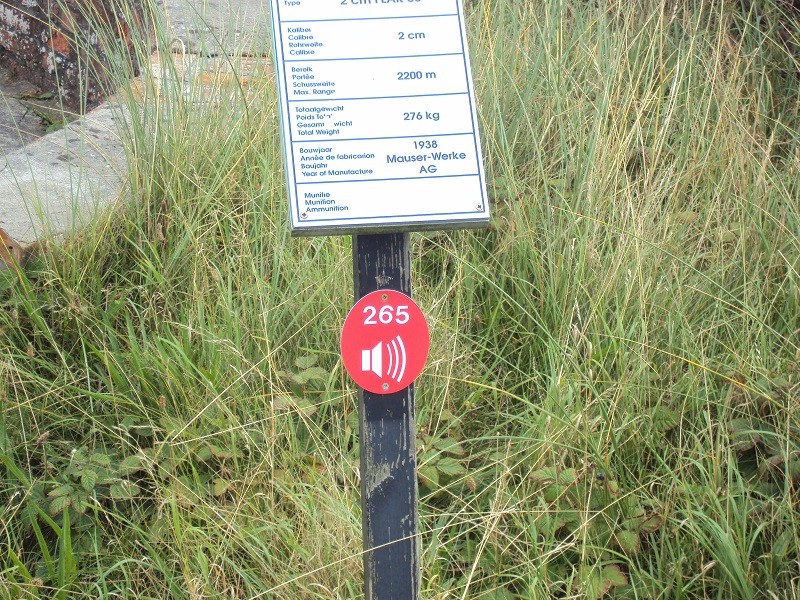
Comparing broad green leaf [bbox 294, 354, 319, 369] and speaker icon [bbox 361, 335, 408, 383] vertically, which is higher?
speaker icon [bbox 361, 335, 408, 383]

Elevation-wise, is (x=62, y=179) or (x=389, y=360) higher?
(x=62, y=179)

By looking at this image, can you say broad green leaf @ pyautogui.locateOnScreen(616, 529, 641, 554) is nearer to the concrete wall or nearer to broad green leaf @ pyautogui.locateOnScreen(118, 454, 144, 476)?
broad green leaf @ pyautogui.locateOnScreen(118, 454, 144, 476)

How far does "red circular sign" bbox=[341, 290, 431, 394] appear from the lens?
5.46ft

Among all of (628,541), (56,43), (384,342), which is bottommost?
(628,541)

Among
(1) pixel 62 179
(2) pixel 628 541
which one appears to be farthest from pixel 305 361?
(1) pixel 62 179

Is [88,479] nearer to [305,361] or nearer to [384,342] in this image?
[305,361]

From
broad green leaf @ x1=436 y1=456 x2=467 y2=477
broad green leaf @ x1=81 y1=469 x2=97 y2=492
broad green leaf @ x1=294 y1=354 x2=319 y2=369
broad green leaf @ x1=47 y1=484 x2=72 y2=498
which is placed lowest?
broad green leaf @ x1=436 y1=456 x2=467 y2=477

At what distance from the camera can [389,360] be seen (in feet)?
5.51

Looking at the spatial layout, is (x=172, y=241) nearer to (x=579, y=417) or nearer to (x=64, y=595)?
(x=64, y=595)

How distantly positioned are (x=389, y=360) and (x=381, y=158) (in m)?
0.36

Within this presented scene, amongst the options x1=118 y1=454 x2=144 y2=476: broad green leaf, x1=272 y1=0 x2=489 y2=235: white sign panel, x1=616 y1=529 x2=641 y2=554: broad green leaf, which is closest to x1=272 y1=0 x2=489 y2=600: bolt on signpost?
x1=272 y1=0 x2=489 y2=235: white sign panel

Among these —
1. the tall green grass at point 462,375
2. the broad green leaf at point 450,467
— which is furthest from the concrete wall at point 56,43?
the broad green leaf at point 450,467

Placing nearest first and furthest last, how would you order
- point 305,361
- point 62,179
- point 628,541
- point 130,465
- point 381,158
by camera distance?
point 381,158 < point 628,541 < point 130,465 < point 305,361 < point 62,179

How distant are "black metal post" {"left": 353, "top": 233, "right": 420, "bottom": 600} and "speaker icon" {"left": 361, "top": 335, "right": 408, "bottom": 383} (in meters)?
0.04
